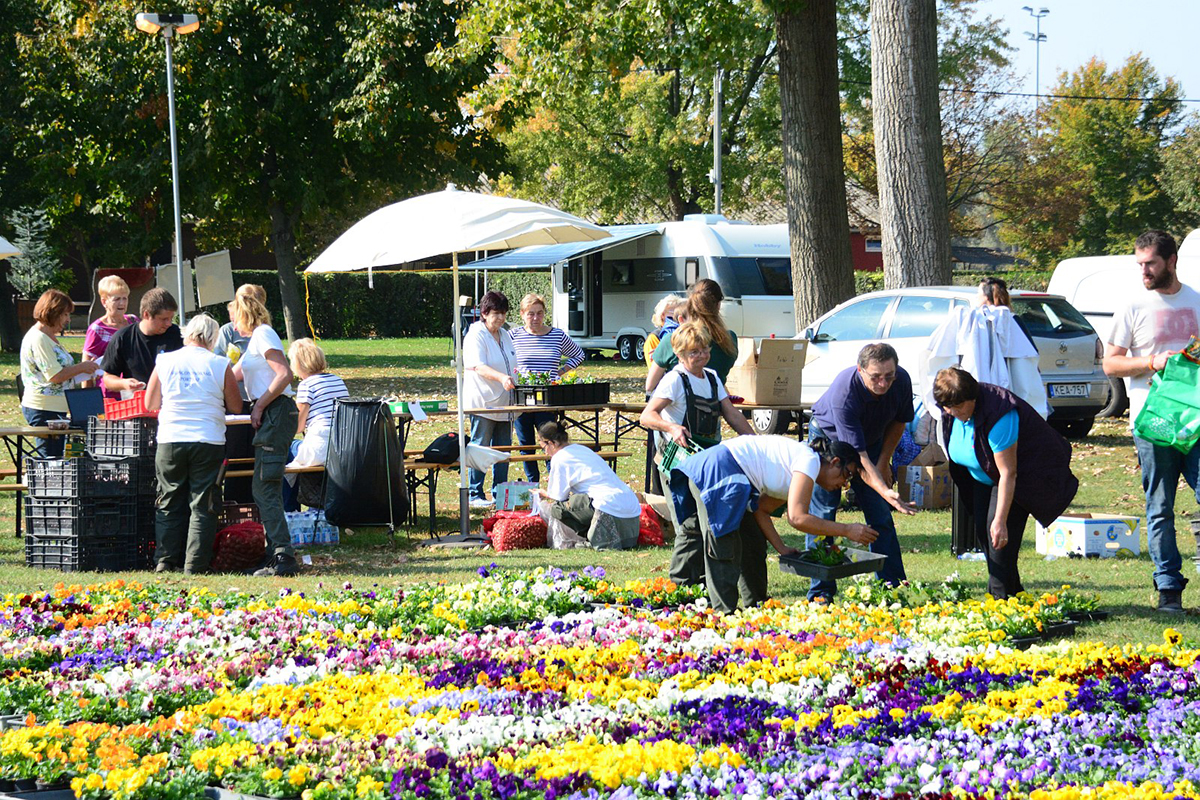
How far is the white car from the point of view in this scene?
13.8 meters

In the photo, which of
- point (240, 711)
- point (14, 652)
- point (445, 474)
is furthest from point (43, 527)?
point (445, 474)

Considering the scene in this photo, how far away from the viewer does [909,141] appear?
1387 cm

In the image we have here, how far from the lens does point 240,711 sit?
4906mm

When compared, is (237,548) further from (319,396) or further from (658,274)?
(658,274)

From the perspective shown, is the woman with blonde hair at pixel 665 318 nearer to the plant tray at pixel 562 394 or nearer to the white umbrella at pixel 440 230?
the plant tray at pixel 562 394

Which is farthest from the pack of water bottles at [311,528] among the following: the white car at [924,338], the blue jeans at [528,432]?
the white car at [924,338]

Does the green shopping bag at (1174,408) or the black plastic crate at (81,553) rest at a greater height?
the green shopping bag at (1174,408)

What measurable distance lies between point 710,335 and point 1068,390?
23.9ft

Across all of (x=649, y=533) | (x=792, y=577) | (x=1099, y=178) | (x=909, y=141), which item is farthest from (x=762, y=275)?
(x=1099, y=178)

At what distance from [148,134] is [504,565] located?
977 inches

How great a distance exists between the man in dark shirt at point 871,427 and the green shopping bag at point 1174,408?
4.08ft

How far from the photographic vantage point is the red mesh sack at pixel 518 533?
30.3 feet

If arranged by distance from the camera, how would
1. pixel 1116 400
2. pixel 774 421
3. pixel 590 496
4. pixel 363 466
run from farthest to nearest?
pixel 1116 400, pixel 774 421, pixel 363 466, pixel 590 496

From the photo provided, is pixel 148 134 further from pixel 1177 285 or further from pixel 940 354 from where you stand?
pixel 1177 285
